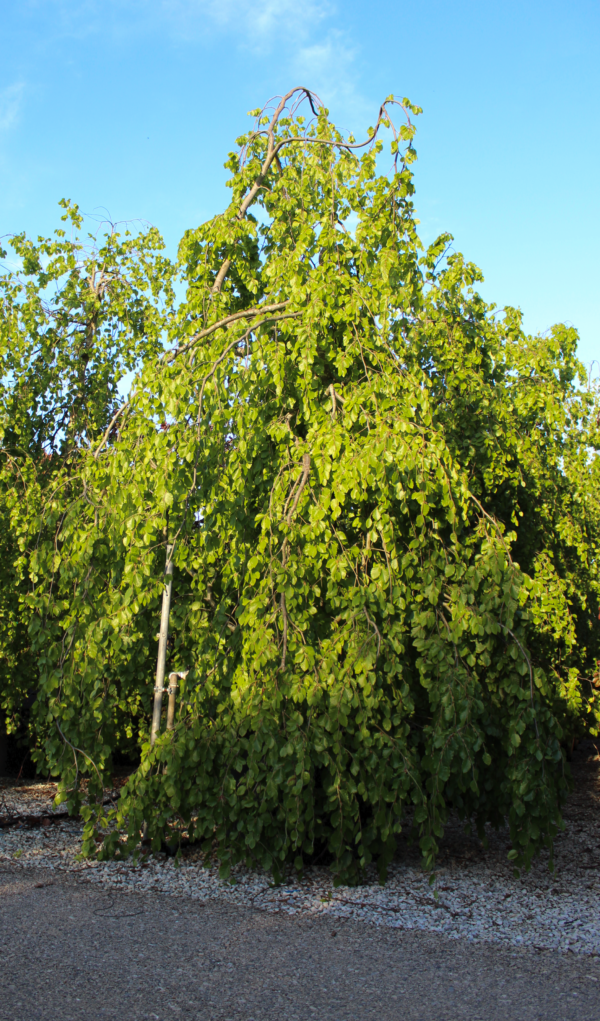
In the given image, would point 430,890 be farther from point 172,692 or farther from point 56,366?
point 56,366

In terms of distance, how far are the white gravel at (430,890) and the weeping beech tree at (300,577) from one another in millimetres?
239

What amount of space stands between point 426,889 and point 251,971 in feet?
4.62

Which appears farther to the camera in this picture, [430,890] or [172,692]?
[172,692]

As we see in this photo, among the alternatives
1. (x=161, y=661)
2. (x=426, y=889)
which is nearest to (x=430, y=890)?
(x=426, y=889)

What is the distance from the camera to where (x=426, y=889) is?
410 cm

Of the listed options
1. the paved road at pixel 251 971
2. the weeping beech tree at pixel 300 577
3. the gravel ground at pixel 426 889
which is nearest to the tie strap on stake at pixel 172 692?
the weeping beech tree at pixel 300 577

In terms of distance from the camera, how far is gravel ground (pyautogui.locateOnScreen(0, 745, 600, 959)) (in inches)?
142

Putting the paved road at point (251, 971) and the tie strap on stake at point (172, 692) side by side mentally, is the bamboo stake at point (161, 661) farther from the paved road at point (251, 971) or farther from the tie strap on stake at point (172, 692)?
the paved road at point (251, 971)

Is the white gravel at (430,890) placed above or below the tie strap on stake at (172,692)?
below

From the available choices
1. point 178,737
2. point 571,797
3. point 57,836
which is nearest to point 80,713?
point 178,737

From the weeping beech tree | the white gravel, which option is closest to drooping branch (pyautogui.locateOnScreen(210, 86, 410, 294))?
the weeping beech tree

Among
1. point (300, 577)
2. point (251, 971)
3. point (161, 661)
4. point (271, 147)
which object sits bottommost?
point (251, 971)

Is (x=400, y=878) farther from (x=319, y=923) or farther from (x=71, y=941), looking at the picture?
(x=71, y=941)

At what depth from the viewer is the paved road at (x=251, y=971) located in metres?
2.72
